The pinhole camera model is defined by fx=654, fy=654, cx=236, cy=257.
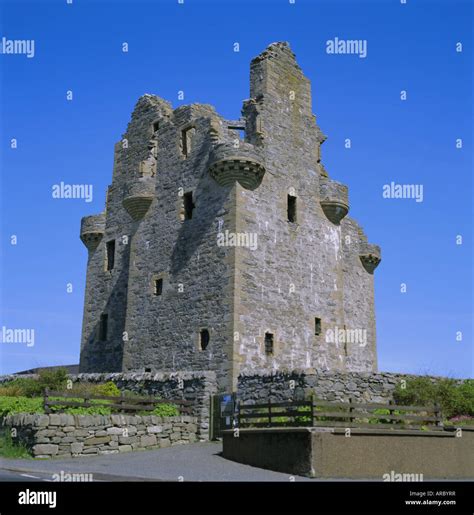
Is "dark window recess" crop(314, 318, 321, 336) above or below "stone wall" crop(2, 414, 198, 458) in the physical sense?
above

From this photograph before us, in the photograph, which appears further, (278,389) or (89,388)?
(89,388)

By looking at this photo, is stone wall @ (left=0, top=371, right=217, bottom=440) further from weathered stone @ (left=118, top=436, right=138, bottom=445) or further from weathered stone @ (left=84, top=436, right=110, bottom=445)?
weathered stone @ (left=84, top=436, right=110, bottom=445)

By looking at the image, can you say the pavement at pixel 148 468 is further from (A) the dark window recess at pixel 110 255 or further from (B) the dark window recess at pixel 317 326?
(A) the dark window recess at pixel 110 255

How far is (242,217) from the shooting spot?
25.2m

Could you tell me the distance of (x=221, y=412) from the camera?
2098cm

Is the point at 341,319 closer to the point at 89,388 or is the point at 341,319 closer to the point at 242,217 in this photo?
the point at 242,217

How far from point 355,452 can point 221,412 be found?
688 centimetres

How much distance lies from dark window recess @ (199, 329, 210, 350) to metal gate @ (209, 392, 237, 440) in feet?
12.1

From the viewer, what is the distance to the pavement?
43.8ft

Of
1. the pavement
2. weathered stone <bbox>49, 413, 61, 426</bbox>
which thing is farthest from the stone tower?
weathered stone <bbox>49, 413, 61, 426</bbox>

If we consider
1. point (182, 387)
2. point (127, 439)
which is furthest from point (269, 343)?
point (127, 439)

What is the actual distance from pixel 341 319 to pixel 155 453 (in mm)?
12941

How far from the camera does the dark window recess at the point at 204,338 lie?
2475 cm
